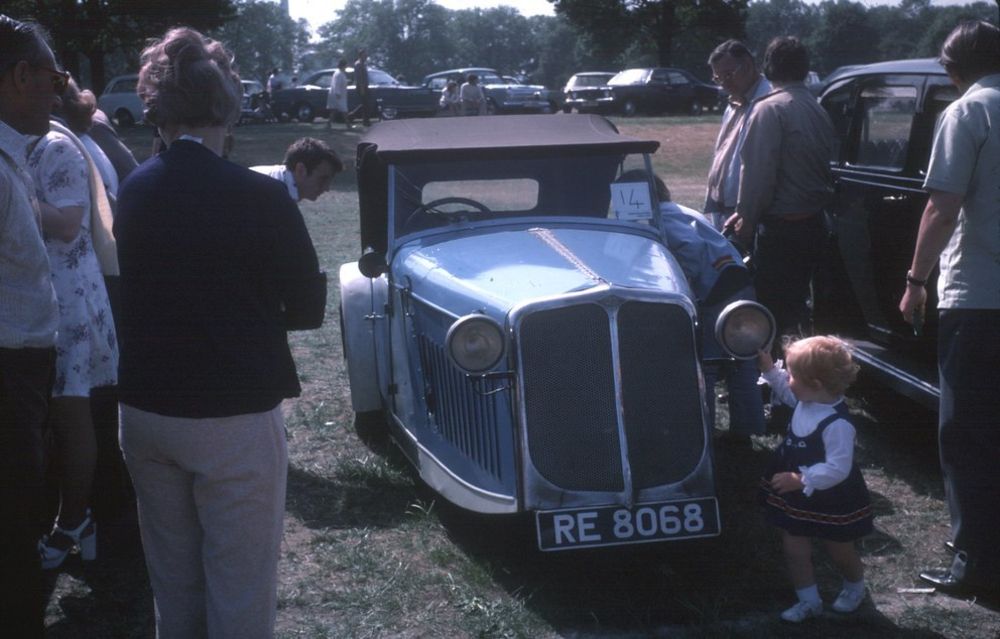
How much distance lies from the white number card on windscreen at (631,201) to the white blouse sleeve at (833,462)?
1664 mm

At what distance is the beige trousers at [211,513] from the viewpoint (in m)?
2.60

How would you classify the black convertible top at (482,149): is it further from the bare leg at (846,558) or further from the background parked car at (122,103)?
the background parked car at (122,103)

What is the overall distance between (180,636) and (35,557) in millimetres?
565

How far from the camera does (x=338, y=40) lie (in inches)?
4665

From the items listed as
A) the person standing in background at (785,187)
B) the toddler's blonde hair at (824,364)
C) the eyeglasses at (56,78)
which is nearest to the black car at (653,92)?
the person standing in background at (785,187)

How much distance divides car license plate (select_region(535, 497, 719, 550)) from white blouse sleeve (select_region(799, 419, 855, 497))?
0.37m

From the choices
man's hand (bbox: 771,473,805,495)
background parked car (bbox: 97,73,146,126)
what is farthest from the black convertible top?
background parked car (bbox: 97,73,146,126)

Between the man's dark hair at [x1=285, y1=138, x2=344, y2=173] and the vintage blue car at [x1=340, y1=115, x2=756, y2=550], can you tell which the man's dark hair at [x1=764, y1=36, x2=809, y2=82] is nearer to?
the vintage blue car at [x1=340, y1=115, x2=756, y2=550]

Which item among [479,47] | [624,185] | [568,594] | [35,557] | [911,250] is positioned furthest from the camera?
[479,47]

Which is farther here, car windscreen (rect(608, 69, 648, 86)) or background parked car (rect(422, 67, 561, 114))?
car windscreen (rect(608, 69, 648, 86))

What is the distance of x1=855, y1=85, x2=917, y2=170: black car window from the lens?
580 centimetres

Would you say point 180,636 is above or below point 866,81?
below

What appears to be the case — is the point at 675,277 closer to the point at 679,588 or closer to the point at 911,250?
the point at 679,588

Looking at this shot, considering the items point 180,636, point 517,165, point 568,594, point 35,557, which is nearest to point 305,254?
point 180,636
